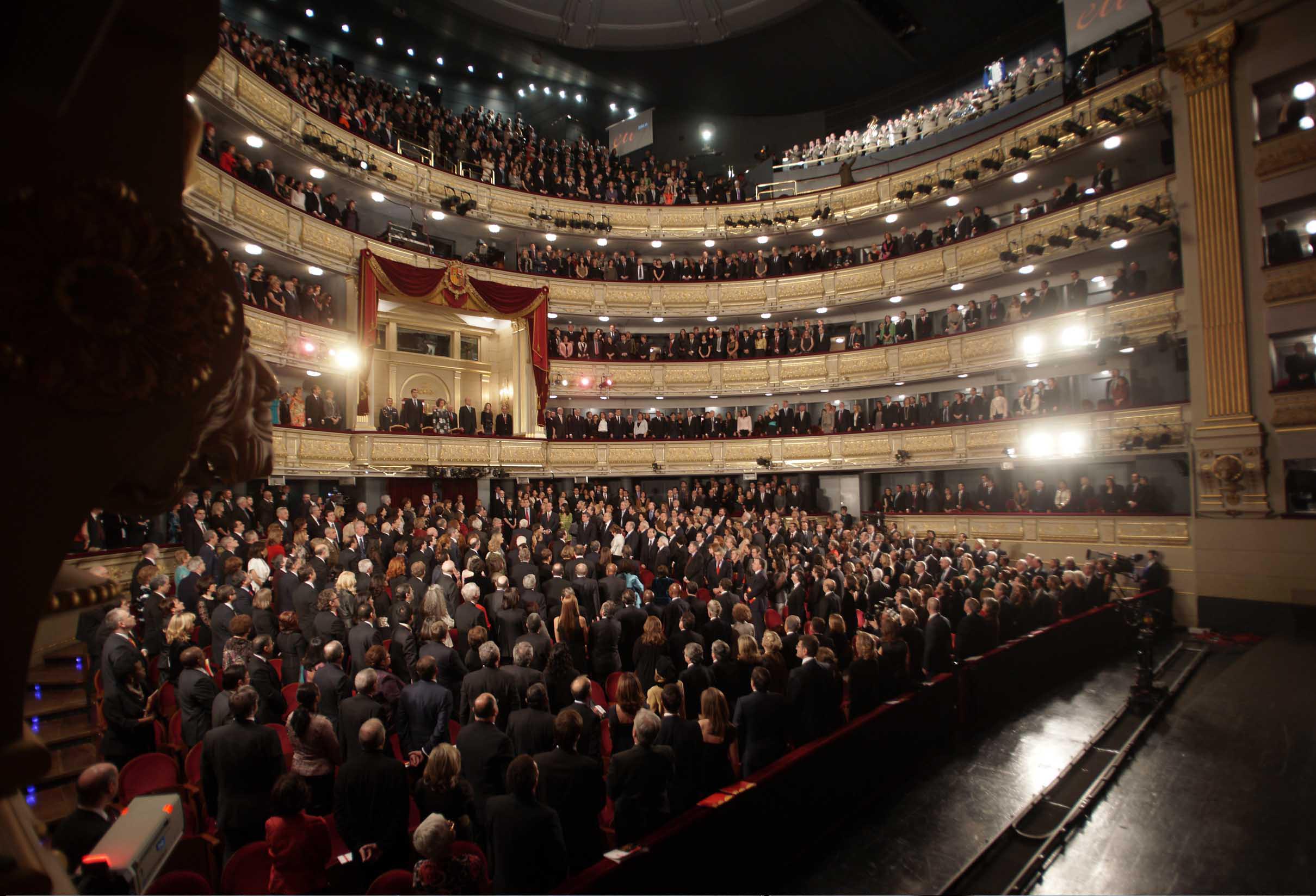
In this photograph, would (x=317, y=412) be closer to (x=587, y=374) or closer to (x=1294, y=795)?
(x=587, y=374)

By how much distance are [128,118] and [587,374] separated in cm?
2049

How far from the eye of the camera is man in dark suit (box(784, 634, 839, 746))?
17.4 feet

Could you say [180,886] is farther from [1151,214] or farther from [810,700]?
[1151,214]

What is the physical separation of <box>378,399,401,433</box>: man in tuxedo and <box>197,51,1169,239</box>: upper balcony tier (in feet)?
19.8

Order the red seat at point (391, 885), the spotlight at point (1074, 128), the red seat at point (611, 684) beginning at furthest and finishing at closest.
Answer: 1. the spotlight at point (1074, 128)
2. the red seat at point (611, 684)
3. the red seat at point (391, 885)

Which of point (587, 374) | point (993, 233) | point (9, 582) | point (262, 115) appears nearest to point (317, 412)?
point (262, 115)

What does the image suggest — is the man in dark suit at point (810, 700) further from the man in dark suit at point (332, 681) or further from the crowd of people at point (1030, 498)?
the crowd of people at point (1030, 498)

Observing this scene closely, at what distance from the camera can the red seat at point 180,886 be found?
2648mm

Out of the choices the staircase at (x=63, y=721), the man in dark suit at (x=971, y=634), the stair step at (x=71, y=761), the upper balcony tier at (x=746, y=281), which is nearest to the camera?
the staircase at (x=63, y=721)

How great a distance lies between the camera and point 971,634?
7.73 m

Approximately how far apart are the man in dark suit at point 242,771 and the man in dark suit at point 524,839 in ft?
2.45

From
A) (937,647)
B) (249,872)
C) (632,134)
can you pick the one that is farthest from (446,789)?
(632,134)

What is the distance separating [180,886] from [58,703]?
12.4ft

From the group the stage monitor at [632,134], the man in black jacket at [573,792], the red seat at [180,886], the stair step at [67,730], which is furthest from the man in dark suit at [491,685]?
the stage monitor at [632,134]
